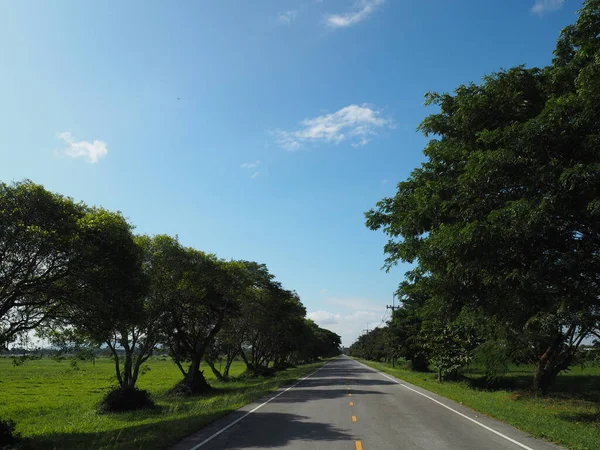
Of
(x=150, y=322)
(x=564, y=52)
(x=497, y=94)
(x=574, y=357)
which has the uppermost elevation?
(x=564, y=52)

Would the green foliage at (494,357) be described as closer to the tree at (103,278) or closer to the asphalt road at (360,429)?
the asphalt road at (360,429)

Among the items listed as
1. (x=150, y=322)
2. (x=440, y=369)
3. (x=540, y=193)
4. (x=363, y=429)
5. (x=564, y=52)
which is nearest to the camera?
(x=540, y=193)

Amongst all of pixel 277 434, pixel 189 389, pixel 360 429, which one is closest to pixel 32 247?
pixel 277 434

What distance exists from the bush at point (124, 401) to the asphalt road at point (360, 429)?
6.23 meters

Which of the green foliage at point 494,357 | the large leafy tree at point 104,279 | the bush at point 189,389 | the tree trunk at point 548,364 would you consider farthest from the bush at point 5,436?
the tree trunk at point 548,364

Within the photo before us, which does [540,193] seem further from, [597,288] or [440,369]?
[440,369]

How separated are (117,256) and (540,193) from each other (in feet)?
41.3

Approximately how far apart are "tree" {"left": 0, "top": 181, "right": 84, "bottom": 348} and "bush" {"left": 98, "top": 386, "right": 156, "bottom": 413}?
901 cm

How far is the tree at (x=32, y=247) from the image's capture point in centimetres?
1308

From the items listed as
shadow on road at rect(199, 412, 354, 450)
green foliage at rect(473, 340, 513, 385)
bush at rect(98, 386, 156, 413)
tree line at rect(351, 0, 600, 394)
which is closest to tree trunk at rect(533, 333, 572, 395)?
green foliage at rect(473, 340, 513, 385)

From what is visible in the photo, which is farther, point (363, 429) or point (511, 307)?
point (511, 307)

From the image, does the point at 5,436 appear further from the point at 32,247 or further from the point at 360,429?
the point at 360,429

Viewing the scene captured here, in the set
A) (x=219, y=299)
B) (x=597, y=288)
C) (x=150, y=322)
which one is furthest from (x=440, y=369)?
(x=597, y=288)

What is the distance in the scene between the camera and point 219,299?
31.1 meters
